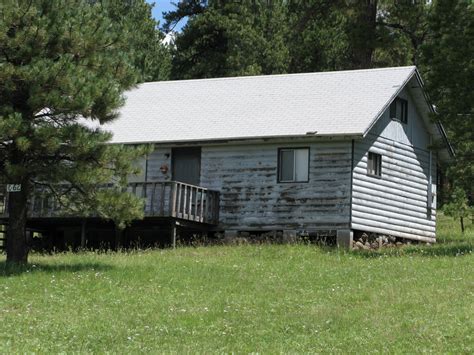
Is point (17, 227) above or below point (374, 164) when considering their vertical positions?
below

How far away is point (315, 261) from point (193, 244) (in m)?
6.31

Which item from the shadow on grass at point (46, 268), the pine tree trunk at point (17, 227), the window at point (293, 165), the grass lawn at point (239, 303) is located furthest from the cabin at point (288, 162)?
the shadow on grass at point (46, 268)

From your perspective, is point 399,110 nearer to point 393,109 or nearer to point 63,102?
point 393,109

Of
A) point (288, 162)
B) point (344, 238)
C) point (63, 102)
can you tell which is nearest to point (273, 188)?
point (288, 162)

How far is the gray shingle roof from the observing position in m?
32.2

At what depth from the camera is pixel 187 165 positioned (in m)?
34.0

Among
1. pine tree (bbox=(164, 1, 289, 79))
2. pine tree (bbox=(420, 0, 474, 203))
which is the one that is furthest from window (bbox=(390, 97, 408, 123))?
pine tree (bbox=(164, 1, 289, 79))


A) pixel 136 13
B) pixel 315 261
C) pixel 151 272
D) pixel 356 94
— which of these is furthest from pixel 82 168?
pixel 136 13

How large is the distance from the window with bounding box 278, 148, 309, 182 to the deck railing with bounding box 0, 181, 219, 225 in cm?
246

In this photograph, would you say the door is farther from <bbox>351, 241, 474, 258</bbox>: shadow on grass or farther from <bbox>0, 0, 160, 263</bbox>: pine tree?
<bbox>0, 0, 160, 263</bbox>: pine tree

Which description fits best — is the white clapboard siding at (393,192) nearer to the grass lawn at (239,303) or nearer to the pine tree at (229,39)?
the grass lawn at (239,303)

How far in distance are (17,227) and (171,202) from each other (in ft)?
22.5

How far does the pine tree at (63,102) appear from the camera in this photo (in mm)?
23031

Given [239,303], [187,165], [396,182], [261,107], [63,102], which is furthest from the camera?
[261,107]
